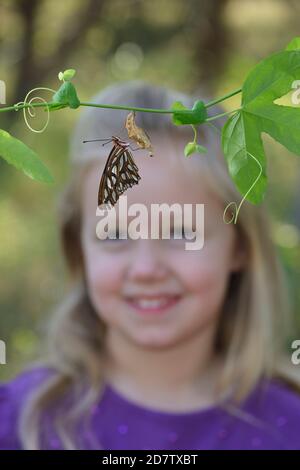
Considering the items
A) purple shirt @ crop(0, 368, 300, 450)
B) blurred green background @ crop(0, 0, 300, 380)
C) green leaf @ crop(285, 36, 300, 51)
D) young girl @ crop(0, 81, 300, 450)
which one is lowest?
purple shirt @ crop(0, 368, 300, 450)

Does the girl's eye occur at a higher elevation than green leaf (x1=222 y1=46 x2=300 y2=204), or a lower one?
lower

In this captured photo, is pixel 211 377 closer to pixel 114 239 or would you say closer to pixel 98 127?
pixel 114 239

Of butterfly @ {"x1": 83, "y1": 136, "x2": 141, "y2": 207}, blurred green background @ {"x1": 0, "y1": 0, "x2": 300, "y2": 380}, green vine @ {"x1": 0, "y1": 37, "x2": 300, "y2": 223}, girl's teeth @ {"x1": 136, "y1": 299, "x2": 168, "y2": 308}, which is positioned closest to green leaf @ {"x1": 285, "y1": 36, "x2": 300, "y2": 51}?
green vine @ {"x1": 0, "y1": 37, "x2": 300, "y2": 223}

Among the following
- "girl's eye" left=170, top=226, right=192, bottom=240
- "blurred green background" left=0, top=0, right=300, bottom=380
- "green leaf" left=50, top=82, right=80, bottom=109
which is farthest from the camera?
"blurred green background" left=0, top=0, right=300, bottom=380

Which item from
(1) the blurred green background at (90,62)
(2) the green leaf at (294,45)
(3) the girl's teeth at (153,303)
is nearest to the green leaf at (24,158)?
(2) the green leaf at (294,45)

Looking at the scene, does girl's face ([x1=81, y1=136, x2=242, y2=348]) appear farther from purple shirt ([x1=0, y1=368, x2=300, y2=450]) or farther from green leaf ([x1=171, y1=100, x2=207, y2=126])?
green leaf ([x1=171, y1=100, x2=207, y2=126])

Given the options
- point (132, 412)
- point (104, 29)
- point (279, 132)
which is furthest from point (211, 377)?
point (104, 29)

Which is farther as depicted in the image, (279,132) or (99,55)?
(99,55)
